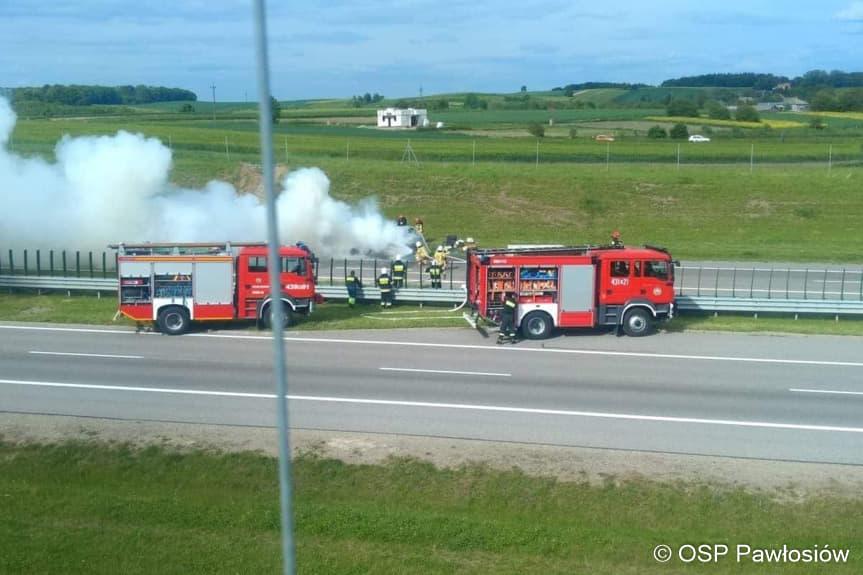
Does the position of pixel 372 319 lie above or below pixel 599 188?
below

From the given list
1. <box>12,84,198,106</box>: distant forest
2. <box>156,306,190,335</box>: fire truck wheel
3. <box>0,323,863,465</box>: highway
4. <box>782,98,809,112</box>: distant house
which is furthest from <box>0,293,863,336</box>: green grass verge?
<box>782,98,809,112</box>: distant house

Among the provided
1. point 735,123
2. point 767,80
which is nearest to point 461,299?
point 735,123

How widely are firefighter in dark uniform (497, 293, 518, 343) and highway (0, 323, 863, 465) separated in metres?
0.38

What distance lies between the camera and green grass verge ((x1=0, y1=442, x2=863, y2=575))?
33.9 feet

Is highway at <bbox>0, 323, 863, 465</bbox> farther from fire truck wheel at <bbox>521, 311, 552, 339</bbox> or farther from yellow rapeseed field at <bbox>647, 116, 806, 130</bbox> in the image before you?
yellow rapeseed field at <bbox>647, 116, 806, 130</bbox>

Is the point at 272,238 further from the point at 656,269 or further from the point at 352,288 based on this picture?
the point at 352,288

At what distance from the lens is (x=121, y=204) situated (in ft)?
107

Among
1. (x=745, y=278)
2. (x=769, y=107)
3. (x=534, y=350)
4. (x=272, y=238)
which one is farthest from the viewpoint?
(x=769, y=107)

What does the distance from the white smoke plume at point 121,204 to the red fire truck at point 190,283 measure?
8379mm

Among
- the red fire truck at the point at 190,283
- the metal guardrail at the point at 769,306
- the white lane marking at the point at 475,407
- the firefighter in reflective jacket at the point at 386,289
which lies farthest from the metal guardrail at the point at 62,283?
the metal guardrail at the point at 769,306

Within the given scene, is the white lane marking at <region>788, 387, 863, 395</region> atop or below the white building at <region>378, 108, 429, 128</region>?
below

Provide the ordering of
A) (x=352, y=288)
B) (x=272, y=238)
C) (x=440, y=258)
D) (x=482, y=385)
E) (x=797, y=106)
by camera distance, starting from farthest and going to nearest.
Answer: (x=797, y=106)
(x=440, y=258)
(x=352, y=288)
(x=482, y=385)
(x=272, y=238)

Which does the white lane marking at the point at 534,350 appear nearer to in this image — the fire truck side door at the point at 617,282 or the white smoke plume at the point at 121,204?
the fire truck side door at the point at 617,282

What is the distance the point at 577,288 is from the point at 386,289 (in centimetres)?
623
